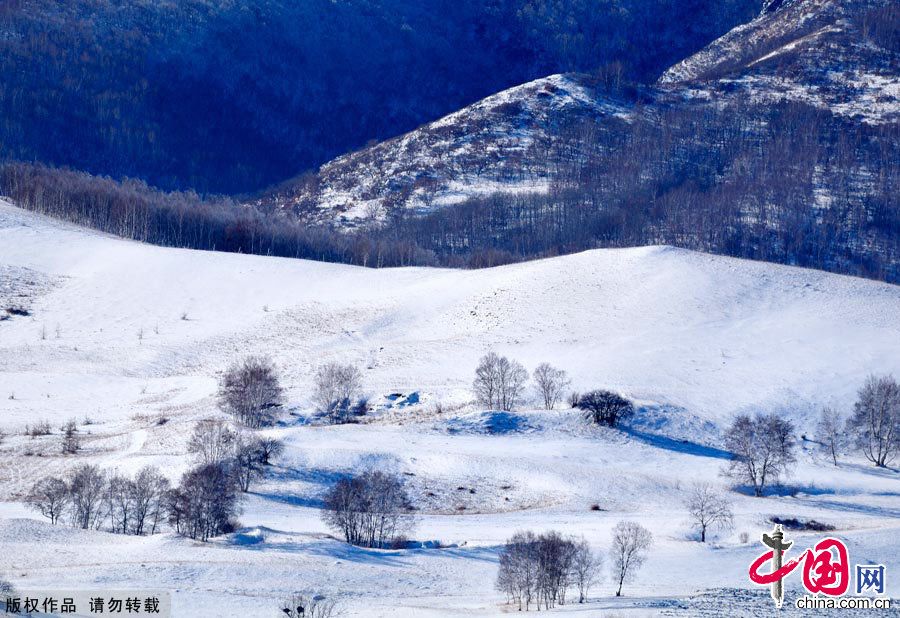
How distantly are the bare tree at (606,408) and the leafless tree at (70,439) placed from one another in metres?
27.8

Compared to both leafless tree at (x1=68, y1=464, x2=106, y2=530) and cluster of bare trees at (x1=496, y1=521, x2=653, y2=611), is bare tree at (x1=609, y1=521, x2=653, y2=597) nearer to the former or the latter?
cluster of bare trees at (x1=496, y1=521, x2=653, y2=611)

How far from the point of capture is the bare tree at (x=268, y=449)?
58281mm

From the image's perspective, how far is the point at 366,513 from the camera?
153ft

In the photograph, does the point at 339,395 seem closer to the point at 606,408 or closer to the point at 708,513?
the point at 606,408

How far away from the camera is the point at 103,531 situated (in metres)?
45.4

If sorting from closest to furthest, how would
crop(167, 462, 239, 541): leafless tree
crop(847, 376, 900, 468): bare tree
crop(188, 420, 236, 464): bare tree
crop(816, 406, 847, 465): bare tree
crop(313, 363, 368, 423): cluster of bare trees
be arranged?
1. crop(167, 462, 239, 541): leafless tree
2. crop(188, 420, 236, 464): bare tree
3. crop(847, 376, 900, 468): bare tree
4. crop(816, 406, 847, 465): bare tree
5. crop(313, 363, 368, 423): cluster of bare trees

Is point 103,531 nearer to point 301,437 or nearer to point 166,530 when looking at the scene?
point 166,530

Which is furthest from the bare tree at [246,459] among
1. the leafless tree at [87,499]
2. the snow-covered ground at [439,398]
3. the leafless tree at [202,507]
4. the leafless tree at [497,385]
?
the leafless tree at [497,385]

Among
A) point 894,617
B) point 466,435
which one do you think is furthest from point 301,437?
point 894,617

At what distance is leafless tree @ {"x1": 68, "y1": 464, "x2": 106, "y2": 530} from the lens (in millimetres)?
47094

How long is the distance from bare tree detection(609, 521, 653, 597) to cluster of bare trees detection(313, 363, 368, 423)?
30120 millimetres

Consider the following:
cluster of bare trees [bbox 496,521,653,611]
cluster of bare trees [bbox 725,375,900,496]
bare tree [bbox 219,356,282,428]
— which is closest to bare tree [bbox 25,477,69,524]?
bare tree [bbox 219,356,282,428]

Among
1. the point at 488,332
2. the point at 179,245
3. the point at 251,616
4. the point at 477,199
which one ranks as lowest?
the point at 251,616

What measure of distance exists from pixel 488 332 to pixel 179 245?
6664 centimetres
